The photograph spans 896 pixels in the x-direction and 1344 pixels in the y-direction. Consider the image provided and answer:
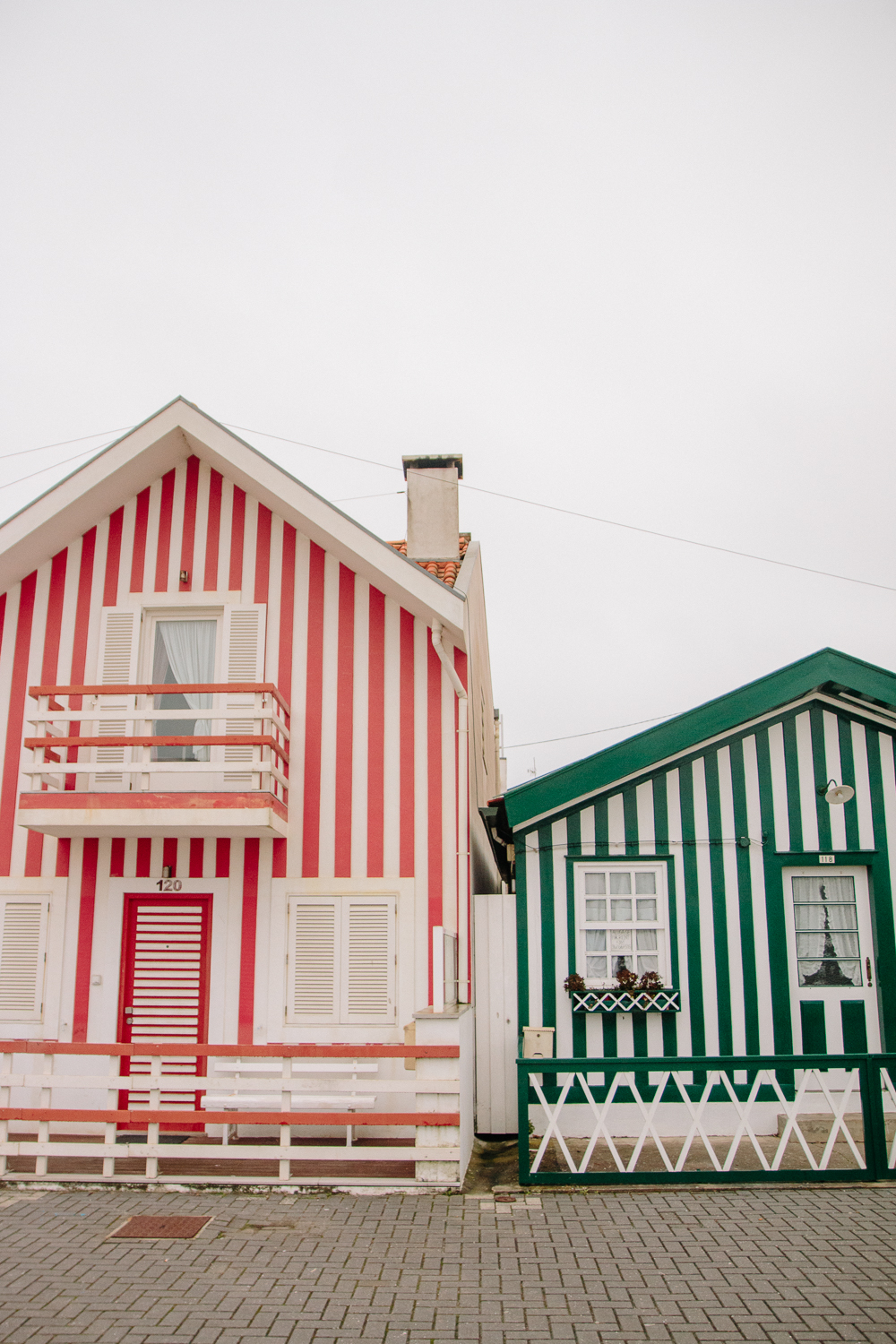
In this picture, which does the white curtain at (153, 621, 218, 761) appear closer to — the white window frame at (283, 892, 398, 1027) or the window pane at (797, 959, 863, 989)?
the white window frame at (283, 892, 398, 1027)

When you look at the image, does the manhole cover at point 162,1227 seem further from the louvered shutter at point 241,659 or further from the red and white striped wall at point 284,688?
the louvered shutter at point 241,659

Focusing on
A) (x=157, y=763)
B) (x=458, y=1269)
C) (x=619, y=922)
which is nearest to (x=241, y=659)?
(x=157, y=763)

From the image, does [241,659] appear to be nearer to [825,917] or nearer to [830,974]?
[825,917]

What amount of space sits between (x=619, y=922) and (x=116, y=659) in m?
6.39

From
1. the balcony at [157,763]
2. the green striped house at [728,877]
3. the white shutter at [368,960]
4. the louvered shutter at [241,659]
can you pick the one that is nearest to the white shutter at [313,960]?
the white shutter at [368,960]

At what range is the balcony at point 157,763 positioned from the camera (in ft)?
30.3

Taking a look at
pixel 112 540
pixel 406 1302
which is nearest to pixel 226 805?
pixel 112 540

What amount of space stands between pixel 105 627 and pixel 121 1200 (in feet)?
19.8

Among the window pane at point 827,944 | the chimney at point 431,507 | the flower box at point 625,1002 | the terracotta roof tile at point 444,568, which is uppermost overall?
the chimney at point 431,507

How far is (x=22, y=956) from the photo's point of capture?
10102 mm

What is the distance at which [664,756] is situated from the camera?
31.8ft

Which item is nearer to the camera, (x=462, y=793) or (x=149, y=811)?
(x=149, y=811)

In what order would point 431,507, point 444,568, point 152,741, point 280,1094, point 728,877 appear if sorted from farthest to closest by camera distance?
point 431,507 < point 444,568 < point 728,877 < point 152,741 < point 280,1094

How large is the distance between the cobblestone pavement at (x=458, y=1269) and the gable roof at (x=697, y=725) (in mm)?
3685
